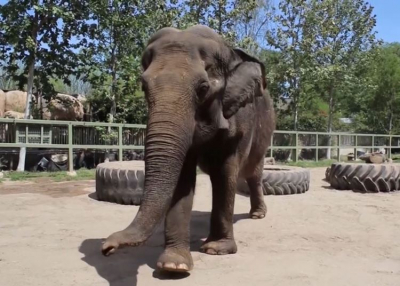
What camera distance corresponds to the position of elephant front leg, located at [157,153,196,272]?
146 inches

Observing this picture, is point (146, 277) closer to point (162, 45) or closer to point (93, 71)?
point (162, 45)

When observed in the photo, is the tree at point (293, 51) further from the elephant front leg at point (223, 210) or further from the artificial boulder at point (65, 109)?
the elephant front leg at point (223, 210)

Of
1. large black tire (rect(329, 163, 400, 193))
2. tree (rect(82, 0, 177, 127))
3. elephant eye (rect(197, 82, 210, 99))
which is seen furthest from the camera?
tree (rect(82, 0, 177, 127))

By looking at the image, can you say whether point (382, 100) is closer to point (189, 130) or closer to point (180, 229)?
point (180, 229)

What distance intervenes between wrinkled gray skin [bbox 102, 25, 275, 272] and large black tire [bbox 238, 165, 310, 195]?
3.65 metres

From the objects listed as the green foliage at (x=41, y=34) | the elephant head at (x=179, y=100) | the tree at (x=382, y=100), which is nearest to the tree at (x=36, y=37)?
the green foliage at (x=41, y=34)

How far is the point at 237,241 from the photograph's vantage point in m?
5.03

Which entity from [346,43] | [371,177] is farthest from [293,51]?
[371,177]

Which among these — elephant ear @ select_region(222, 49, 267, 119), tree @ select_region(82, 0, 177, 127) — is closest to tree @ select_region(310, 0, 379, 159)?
tree @ select_region(82, 0, 177, 127)

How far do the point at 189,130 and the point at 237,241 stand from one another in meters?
1.95

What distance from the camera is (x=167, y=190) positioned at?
3299 millimetres

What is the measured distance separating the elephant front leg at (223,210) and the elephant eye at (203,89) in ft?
3.34

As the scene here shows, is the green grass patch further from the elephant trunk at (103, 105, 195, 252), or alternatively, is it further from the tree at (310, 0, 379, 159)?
the tree at (310, 0, 379, 159)

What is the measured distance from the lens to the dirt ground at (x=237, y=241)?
3742mm
